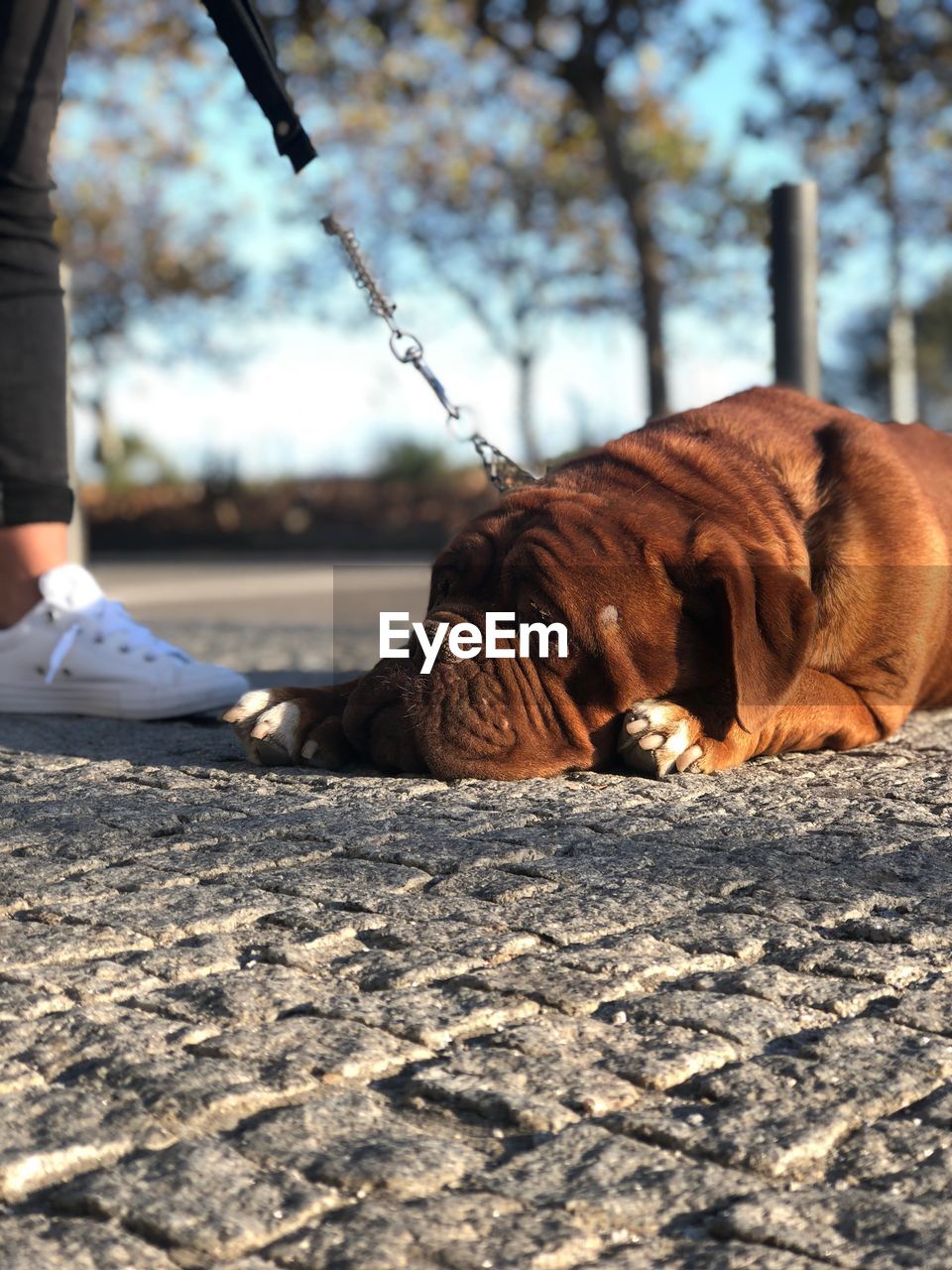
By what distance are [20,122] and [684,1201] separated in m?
3.68

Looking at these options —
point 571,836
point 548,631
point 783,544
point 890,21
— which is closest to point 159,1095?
point 571,836

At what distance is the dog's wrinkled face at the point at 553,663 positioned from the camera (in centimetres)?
316

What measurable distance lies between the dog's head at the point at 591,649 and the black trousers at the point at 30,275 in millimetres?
1618

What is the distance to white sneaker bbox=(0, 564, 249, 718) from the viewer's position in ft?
14.1

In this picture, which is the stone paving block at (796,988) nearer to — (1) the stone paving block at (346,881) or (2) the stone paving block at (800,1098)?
(2) the stone paving block at (800,1098)

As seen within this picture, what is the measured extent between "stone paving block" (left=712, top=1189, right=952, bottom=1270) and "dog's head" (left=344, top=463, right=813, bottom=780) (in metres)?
1.73

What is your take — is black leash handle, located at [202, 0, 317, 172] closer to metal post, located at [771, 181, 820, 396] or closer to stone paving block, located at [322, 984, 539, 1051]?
metal post, located at [771, 181, 820, 396]

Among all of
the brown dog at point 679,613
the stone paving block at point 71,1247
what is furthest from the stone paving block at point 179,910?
the brown dog at point 679,613

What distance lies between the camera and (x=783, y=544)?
340cm

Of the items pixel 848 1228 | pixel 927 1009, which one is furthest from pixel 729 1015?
pixel 848 1228

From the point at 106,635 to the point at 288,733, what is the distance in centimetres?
108

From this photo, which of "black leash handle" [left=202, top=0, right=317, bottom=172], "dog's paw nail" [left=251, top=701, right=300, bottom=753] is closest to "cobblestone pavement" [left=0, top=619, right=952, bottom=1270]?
"dog's paw nail" [left=251, top=701, right=300, bottom=753]

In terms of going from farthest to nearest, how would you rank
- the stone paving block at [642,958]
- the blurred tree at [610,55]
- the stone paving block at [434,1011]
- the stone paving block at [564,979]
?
1. the blurred tree at [610,55]
2. the stone paving block at [642,958]
3. the stone paving block at [564,979]
4. the stone paving block at [434,1011]

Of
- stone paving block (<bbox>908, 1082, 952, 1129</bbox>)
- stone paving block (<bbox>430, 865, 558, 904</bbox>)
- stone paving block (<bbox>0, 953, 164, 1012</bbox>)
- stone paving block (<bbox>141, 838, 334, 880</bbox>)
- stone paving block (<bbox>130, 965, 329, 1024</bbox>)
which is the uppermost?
stone paving block (<bbox>141, 838, 334, 880</bbox>)
